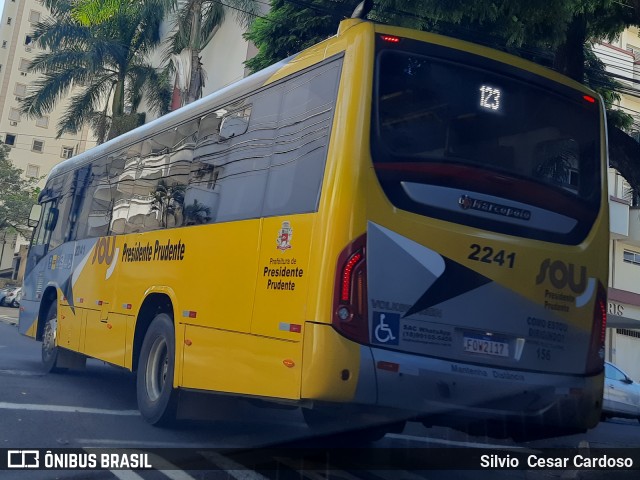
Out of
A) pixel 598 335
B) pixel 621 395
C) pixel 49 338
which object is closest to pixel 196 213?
pixel 598 335

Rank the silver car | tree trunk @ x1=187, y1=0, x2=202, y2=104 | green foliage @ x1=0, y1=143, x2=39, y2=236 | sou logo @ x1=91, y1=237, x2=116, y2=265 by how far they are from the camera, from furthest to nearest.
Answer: green foliage @ x1=0, y1=143, x2=39, y2=236 < tree trunk @ x1=187, y1=0, x2=202, y2=104 < the silver car < sou logo @ x1=91, y1=237, x2=116, y2=265

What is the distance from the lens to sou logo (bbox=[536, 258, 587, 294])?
6.00m

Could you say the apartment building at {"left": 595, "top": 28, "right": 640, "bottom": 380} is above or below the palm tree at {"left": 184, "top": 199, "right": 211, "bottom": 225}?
above

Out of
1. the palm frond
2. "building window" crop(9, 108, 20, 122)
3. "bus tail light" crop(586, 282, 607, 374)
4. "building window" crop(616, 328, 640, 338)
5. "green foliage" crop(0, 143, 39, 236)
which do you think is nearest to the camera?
"bus tail light" crop(586, 282, 607, 374)

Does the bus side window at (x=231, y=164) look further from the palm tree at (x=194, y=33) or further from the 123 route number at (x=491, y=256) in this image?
the palm tree at (x=194, y=33)

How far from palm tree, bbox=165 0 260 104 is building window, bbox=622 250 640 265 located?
635 inches

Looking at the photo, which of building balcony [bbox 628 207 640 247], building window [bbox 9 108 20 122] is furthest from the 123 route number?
building window [bbox 9 108 20 122]

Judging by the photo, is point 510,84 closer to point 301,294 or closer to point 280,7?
point 301,294

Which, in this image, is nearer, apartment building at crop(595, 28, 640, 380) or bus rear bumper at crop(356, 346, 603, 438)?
bus rear bumper at crop(356, 346, 603, 438)

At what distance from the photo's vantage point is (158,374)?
802 cm

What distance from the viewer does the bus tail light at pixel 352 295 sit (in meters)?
5.21

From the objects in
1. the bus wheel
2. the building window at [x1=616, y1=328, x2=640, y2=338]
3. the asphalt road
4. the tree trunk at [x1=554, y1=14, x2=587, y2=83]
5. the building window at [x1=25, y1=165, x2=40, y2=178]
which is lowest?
the asphalt road

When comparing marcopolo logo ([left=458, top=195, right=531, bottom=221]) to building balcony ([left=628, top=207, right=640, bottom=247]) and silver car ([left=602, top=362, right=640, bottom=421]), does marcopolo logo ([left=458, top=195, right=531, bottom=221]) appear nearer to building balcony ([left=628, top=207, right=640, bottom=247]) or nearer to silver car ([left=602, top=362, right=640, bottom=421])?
silver car ([left=602, top=362, right=640, bottom=421])

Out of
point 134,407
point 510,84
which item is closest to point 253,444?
point 134,407
